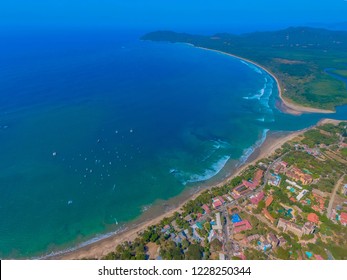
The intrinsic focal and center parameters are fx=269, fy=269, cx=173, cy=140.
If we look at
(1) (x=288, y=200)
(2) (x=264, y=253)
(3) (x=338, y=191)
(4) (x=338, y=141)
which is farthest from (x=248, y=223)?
(4) (x=338, y=141)

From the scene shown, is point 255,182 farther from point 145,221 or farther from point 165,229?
point 145,221

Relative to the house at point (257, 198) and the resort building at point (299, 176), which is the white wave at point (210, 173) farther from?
the resort building at point (299, 176)

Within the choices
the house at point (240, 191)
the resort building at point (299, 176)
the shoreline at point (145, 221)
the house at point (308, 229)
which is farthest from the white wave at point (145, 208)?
the resort building at point (299, 176)

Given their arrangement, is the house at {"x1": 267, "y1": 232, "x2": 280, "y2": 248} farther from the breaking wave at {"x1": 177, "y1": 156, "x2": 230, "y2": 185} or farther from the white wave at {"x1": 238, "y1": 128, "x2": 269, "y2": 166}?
the white wave at {"x1": 238, "y1": 128, "x2": 269, "y2": 166}

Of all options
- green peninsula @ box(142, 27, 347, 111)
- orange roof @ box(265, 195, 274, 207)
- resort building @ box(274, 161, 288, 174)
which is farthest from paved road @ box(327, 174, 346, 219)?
green peninsula @ box(142, 27, 347, 111)

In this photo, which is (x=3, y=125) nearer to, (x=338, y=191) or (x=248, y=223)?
(x=248, y=223)

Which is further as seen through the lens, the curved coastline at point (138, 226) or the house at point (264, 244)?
the curved coastline at point (138, 226)
